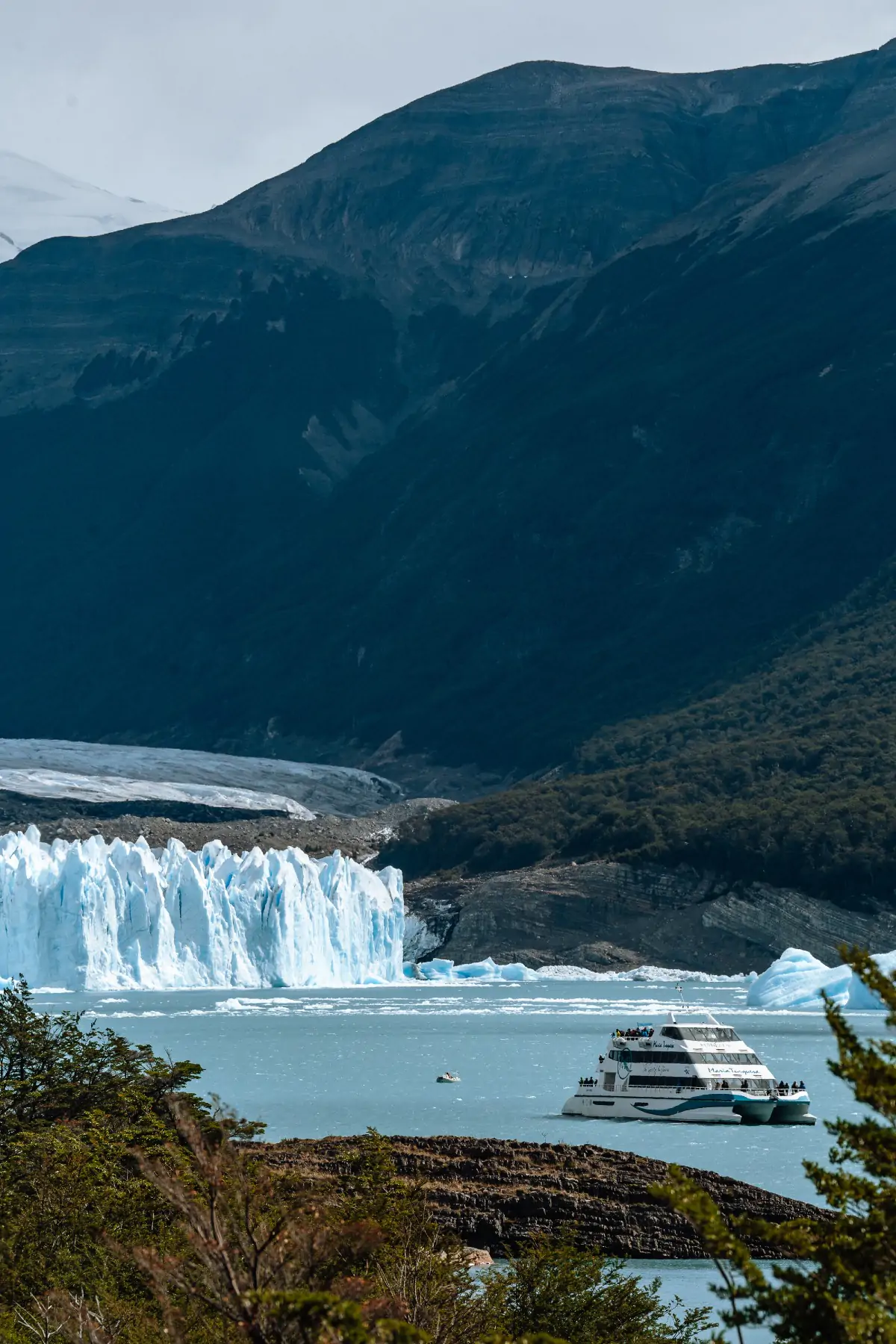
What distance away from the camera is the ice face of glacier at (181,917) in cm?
12925

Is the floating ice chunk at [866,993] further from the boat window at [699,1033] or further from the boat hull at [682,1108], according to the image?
the boat hull at [682,1108]

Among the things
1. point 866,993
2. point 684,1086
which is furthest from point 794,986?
point 684,1086

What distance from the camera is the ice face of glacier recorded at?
129250 mm

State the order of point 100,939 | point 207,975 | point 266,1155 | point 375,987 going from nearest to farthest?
point 266,1155 → point 100,939 → point 207,975 → point 375,987

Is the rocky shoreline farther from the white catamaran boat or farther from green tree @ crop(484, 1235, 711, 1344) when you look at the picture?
green tree @ crop(484, 1235, 711, 1344)

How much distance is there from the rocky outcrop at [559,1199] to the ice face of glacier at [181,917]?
81681 millimetres

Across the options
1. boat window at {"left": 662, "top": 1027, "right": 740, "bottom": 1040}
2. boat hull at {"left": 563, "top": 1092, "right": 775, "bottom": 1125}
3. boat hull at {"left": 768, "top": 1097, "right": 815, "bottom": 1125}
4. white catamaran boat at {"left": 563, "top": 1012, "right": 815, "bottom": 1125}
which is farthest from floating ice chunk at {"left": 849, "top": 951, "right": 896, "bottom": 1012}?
boat hull at {"left": 563, "top": 1092, "right": 775, "bottom": 1125}

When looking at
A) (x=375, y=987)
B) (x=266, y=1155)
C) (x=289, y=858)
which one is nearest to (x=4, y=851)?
(x=289, y=858)

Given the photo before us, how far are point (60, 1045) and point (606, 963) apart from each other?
137 m

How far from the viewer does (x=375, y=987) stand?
162000 millimetres

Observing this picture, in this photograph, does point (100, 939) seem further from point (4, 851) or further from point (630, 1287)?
point (630, 1287)

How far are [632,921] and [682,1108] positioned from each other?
111266mm

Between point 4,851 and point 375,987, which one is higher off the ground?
point 4,851

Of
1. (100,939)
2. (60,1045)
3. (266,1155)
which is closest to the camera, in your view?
(60,1045)
